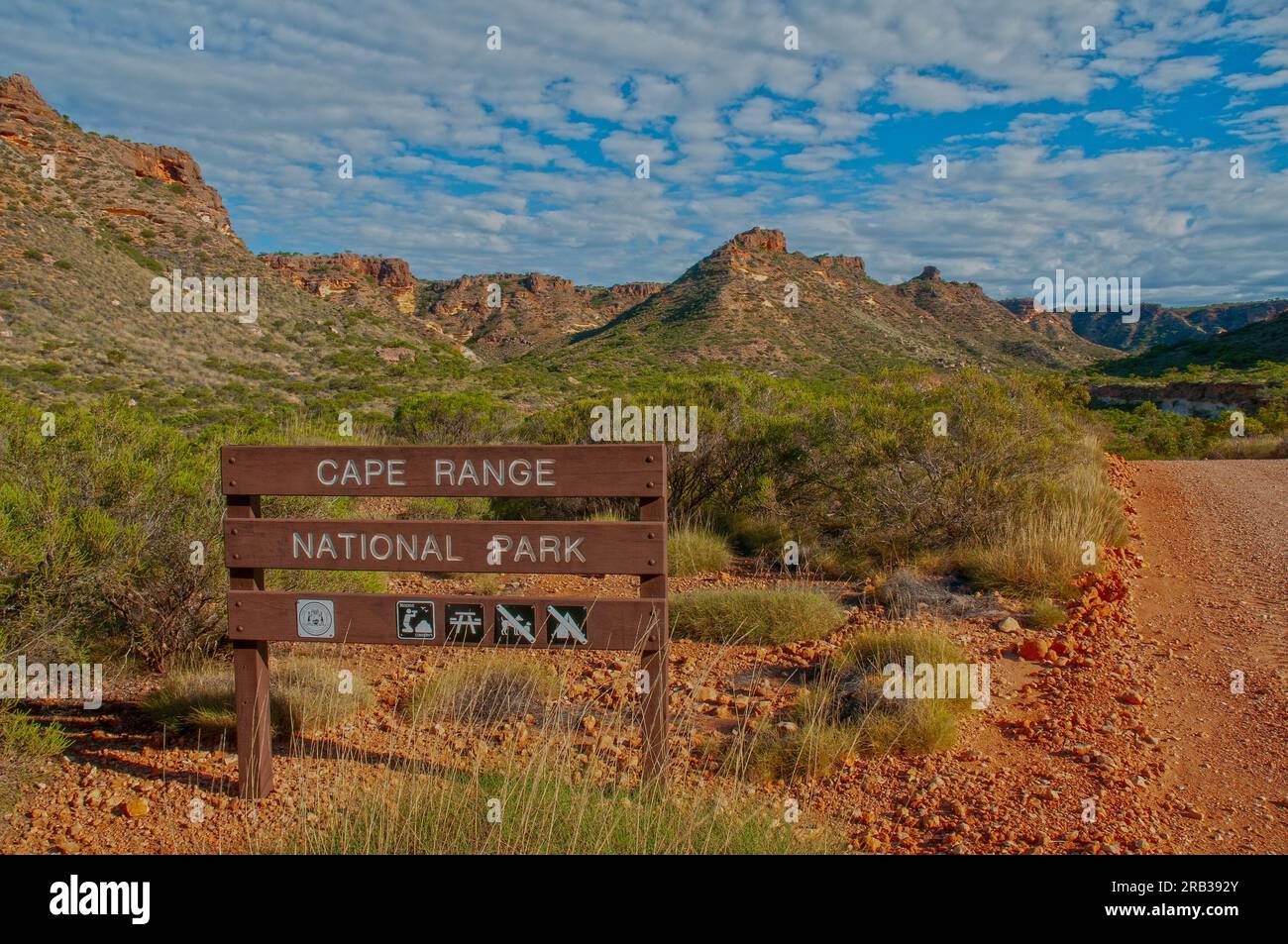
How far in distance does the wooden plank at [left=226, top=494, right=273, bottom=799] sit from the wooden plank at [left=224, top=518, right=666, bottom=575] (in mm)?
109

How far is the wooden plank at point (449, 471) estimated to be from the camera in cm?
354

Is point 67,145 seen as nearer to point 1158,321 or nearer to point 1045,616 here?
point 1045,616

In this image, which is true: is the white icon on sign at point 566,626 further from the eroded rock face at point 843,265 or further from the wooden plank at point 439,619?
the eroded rock face at point 843,265

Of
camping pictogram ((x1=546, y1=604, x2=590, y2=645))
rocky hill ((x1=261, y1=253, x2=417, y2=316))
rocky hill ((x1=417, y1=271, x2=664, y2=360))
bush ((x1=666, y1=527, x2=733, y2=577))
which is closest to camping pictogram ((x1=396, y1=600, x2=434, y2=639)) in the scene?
camping pictogram ((x1=546, y1=604, x2=590, y2=645))

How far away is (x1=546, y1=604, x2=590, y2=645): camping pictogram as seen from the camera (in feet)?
11.8

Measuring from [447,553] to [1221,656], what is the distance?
477 centimetres

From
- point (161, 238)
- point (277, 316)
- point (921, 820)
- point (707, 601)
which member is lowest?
point (921, 820)

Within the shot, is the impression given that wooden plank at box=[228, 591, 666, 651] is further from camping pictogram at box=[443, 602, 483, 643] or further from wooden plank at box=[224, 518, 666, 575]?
wooden plank at box=[224, 518, 666, 575]

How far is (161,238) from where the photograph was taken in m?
39.1

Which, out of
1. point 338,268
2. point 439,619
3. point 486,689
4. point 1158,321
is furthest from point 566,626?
point 1158,321
